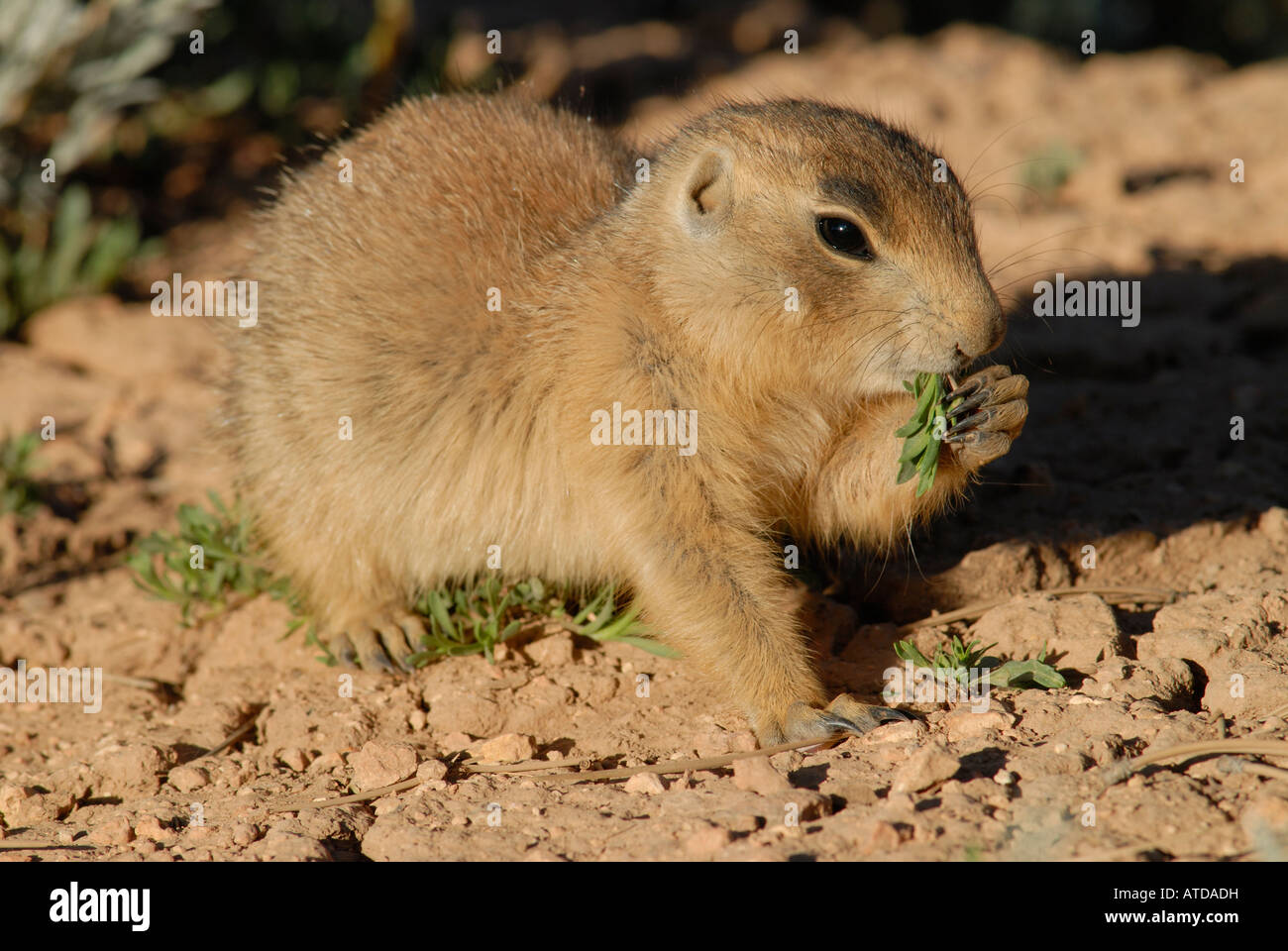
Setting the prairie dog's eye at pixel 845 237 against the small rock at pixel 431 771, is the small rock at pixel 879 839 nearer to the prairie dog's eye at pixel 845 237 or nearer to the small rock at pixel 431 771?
the small rock at pixel 431 771

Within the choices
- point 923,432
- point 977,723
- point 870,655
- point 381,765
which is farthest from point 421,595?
point 977,723

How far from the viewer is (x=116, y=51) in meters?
7.95

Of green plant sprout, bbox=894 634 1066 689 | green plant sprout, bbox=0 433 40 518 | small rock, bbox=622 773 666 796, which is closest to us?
small rock, bbox=622 773 666 796

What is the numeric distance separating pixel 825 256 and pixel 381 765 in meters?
2.17

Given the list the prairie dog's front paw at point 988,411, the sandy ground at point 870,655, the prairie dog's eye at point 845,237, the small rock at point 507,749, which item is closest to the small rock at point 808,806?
the sandy ground at point 870,655

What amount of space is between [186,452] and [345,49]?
4406mm

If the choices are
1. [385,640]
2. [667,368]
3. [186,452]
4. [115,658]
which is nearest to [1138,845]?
[667,368]

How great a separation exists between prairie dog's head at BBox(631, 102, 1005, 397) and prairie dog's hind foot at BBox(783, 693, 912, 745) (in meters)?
1.04

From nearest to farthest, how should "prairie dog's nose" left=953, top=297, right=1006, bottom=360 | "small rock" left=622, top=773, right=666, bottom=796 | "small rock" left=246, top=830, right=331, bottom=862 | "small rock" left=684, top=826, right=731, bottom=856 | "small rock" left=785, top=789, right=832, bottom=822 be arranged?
1. "small rock" left=684, top=826, right=731, bottom=856
2. "small rock" left=785, top=789, right=832, bottom=822
3. "small rock" left=246, top=830, right=331, bottom=862
4. "small rock" left=622, top=773, right=666, bottom=796
5. "prairie dog's nose" left=953, top=297, right=1006, bottom=360

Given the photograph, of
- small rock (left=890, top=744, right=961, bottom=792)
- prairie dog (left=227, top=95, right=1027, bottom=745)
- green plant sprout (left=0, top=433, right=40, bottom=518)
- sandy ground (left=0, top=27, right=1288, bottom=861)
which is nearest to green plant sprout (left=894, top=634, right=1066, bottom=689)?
sandy ground (left=0, top=27, right=1288, bottom=861)

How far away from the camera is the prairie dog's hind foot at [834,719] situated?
377cm

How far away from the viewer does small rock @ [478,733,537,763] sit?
156 inches

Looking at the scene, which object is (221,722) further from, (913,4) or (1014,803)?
(913,4)

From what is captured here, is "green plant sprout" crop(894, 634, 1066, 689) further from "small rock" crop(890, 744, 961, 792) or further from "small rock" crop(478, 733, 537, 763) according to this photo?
"small rock" crop(478, 733, 537, 763)
